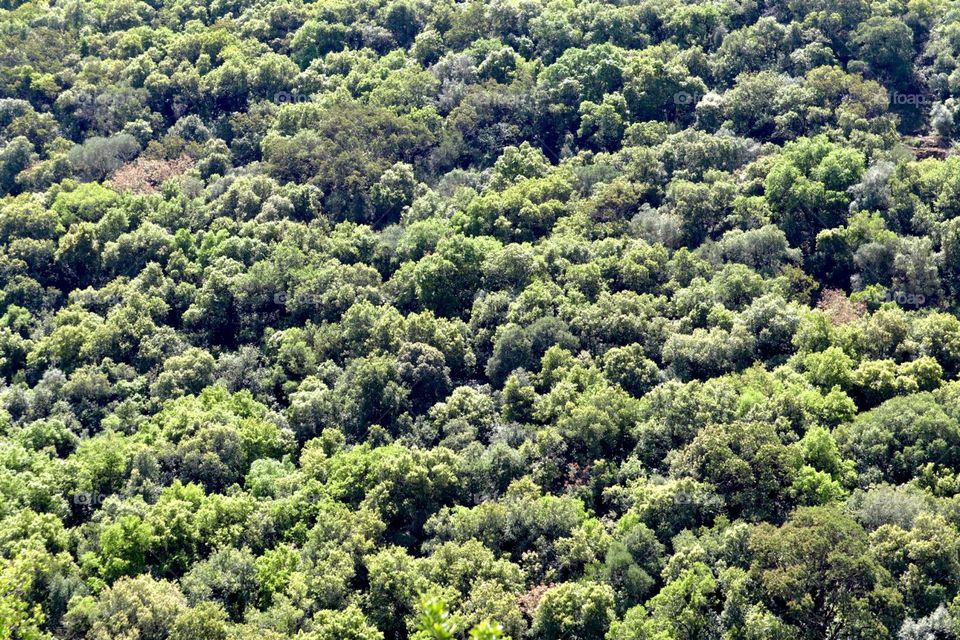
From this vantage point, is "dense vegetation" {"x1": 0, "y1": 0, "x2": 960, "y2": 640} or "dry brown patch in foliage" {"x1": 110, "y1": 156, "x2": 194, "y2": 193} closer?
"dense vegetation" {"x1": 0, "y1": 0, "x2": 960, "y2": 640}

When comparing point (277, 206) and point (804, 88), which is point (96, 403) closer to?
point (277, 206)

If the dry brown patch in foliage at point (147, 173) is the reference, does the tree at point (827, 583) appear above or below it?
above

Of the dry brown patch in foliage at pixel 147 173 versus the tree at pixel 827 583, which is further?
the dry brown patch in foliage at pixel 147 173

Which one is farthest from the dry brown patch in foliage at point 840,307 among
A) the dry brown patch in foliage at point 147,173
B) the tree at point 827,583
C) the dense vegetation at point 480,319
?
the dry brown patch in foliage at point 147,173

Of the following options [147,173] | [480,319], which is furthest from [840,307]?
[147,173]

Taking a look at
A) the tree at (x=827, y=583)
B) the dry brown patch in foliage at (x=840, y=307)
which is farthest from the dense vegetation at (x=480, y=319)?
Result: the dry brown patch in foliage at (x=840, y=307)

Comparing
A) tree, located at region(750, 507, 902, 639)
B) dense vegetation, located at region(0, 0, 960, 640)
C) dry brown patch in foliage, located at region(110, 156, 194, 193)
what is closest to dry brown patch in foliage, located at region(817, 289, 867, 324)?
dense vegetation, located at region(0, 0, 960, 640)

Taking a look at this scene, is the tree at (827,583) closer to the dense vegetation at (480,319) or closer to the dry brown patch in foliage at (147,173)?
the dense vegetation at (480,319)

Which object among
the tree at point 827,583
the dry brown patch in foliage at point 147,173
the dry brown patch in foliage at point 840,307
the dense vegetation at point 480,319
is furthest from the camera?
the dry brown patch in foliage at point 147,173

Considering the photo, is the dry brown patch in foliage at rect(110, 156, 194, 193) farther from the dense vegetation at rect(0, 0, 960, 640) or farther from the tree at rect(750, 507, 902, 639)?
the tree at rect(750, 507, 902, 639)

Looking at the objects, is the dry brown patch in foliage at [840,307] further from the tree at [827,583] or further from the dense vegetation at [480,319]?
the tree at [827,583]

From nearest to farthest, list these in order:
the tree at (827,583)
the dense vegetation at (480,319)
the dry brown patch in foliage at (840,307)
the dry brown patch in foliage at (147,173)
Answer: the tree at (827,583) < the dense vegetation at (480,319) < the dry brown patch in foliage at (840,307) < the dry brown patch in foliage at (147,173)
